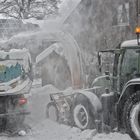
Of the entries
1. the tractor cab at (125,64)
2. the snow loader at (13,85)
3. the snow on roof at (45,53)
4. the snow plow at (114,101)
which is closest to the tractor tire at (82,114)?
the snow plow at (114,101)

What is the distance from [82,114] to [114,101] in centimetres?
99

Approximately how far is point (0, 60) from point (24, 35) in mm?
2731

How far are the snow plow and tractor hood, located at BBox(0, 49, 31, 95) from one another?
1.20m

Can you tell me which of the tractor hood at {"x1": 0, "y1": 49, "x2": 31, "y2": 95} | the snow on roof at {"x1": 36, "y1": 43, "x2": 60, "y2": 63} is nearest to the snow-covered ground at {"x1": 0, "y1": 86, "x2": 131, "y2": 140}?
the tractor hood at {"x1": 0, "y1": 49, "x2": 31, "y2": 95}

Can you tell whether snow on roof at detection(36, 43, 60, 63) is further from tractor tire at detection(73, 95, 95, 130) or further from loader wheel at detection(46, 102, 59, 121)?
tractor tire at detection(73, 95, 95, 130)

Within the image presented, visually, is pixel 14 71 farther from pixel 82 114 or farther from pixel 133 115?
pixel 133 115

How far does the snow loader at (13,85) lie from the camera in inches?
351

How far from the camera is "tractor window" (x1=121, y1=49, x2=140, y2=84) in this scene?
7.99m

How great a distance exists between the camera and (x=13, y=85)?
9031 mm

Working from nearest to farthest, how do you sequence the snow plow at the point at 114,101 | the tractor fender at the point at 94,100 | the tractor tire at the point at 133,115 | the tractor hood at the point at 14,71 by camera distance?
1. the tractor tire at the point at 133,115
2. the snow plow at the point at 114,101
3. the tractor fender at the point at 94,100
4. the tractor hood at the point at 14,71

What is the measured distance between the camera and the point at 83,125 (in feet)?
30.0

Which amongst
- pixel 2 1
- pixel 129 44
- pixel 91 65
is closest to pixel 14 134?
pixel 129 44

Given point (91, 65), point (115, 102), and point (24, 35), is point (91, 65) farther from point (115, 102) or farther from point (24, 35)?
point (115, 102)

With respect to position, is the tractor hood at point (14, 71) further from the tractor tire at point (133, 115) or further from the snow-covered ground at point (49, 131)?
the tractor tire at point (133, 115)
